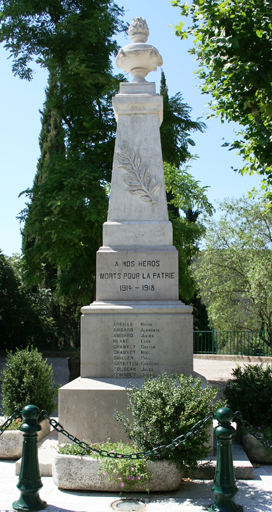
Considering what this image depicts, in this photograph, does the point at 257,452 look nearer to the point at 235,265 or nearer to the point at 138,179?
the point at 138,179

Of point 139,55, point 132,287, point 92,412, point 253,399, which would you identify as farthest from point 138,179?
point 253,399

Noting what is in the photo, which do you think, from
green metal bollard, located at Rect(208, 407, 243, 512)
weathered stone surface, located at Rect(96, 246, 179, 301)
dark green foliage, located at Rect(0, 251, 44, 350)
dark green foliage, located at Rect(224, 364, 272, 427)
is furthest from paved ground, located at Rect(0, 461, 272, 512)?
dark green foliage, located at Rect(0, 251, 44, 350)

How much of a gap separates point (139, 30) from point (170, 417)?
5935 mm

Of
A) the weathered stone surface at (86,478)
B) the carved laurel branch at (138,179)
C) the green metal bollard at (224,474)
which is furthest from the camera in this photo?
the carved laurel branch at (138,179)

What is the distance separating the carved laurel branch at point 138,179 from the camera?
720 centimetres

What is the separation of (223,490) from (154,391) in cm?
119

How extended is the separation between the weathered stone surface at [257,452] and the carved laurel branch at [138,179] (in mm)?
3601

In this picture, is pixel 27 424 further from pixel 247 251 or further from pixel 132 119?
pixel 247 251

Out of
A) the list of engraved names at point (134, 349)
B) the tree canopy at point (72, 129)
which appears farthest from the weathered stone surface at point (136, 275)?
the tree canopy at point (72, 129)

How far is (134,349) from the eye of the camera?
6395 millimetres

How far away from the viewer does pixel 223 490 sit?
4215 millimetres

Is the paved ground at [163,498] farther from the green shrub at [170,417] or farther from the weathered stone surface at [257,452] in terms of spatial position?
the weathered stone surface at [257,452]

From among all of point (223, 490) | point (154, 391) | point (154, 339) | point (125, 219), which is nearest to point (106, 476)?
point (154, 391)

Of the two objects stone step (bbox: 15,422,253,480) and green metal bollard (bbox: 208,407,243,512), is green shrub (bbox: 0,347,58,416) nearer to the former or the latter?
stone step (bbox: 15,422,253,480)
